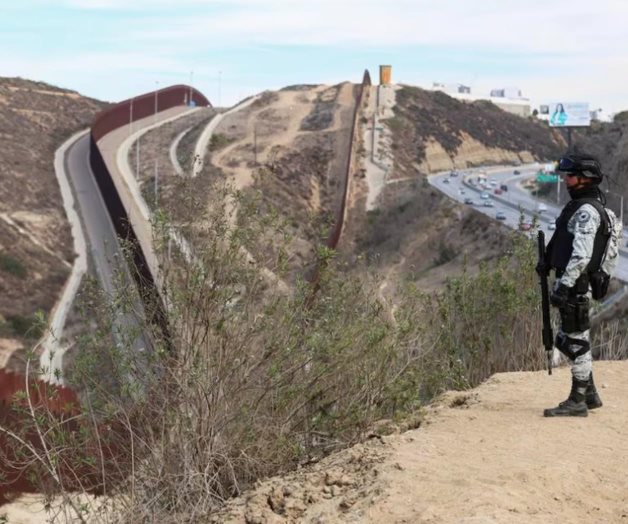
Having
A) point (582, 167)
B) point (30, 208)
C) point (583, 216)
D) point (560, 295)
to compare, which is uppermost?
point (582, 167)

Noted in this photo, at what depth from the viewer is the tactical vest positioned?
753cm

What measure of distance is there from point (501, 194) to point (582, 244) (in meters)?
71.5

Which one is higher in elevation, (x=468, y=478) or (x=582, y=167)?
(x=582, y=167)

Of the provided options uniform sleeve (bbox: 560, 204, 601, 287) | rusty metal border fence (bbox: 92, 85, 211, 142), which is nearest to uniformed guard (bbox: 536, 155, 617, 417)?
uniform sleeve (bbox: 560, 204, 601, 287)

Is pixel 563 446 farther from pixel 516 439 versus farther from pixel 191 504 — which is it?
pixel 191 504

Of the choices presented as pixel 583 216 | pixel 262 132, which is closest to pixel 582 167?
pixel 583 216

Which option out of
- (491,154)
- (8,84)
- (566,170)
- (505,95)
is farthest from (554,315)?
(505,95)

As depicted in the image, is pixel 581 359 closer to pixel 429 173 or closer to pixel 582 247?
pixel 582 247

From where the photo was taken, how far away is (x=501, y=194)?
77.4m

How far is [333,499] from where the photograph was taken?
5.80 m

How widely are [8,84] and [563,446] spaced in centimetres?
9468

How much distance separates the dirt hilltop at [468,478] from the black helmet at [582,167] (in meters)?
1.95

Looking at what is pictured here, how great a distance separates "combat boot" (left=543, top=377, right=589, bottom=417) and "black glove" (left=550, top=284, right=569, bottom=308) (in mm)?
631

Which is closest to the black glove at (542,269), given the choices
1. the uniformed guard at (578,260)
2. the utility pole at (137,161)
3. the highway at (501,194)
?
the uniformed guard at (578,260)
